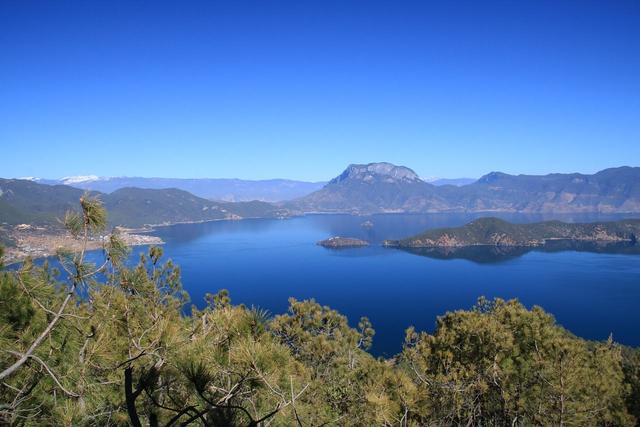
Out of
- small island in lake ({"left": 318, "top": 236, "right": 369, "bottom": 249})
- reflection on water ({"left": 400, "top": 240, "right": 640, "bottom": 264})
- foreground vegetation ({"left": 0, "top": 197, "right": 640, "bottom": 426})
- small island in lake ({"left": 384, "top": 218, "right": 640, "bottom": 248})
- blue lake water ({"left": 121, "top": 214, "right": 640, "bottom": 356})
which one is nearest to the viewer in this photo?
foreground vegetation ({"left": 0, "top": 197, "right": 640, "bottom": 426})

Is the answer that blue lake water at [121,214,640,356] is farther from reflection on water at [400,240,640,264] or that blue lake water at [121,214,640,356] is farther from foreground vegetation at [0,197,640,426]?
foreground vegetation at [0,197,640,426]

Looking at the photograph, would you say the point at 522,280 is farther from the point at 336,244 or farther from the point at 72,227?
the point at 72,227

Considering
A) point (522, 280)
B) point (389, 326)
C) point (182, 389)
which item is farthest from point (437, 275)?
point (182, 389)

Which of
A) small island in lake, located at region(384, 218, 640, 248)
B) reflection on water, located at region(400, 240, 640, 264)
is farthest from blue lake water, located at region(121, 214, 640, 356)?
small island in lake, located at region(384, 218, 640, 248)

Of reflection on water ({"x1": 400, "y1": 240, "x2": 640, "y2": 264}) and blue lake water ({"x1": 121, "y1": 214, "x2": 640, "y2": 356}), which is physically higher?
reflection on water ({"x1": 400, "y1": 240, "x2": 640, "y2": 264})

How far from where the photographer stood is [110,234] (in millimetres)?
3506

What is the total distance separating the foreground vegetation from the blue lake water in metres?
37.9

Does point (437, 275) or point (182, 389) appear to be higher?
point (182, 389)

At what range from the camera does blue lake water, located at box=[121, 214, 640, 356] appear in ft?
187

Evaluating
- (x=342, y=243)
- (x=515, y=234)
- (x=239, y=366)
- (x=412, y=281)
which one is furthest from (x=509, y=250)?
(x=239, y=366)

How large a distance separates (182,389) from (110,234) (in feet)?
5.05

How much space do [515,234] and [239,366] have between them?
14973 centimetres

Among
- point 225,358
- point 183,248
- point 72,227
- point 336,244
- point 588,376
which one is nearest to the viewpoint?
point 225,358

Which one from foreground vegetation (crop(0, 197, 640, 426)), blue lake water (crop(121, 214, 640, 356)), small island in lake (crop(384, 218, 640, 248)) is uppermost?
foreground vegetation (crop(0, 197, 640, 426))
